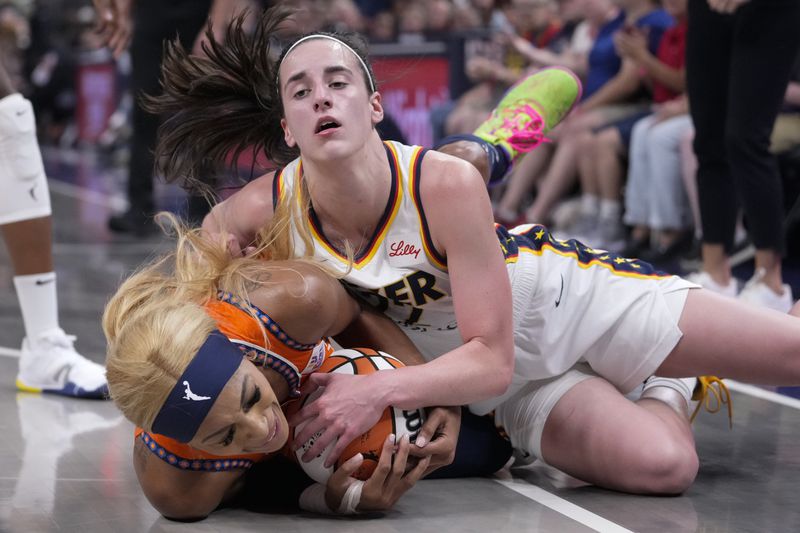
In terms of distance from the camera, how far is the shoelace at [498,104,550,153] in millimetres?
3086

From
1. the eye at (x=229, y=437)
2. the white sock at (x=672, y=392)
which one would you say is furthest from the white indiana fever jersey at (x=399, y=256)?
the white sock at (x=672, y=392)

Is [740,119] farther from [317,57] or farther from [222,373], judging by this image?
[222,373]

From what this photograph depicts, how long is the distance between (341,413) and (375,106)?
688 millimetres

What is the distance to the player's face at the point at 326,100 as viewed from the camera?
2.26 metres

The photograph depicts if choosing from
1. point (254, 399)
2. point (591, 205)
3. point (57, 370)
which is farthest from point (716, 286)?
point (254, 399)

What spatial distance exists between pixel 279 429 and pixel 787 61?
2629mm

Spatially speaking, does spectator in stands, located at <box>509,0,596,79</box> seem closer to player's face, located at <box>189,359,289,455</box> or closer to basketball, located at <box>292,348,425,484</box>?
basketball, located at <box>292,348,425,484</box>

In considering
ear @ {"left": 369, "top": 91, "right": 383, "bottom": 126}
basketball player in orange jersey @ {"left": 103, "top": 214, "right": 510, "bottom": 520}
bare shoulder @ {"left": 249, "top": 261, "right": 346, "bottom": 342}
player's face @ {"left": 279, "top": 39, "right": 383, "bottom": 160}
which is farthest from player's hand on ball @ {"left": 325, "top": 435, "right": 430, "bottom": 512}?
ear @ {"left": 369, "top": 91, "right": 383, "bottom": 126}

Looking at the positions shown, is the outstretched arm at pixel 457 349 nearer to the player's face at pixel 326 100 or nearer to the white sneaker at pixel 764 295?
the player's face at pixel 326 100

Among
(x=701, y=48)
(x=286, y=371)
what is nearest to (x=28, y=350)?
(x=286, y=371)

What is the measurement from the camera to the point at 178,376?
6.44ft

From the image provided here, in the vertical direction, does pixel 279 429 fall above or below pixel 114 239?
above

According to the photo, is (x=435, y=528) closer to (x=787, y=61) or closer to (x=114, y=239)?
(x=787, y=61)

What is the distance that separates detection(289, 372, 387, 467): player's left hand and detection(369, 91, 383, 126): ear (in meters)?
0.58
